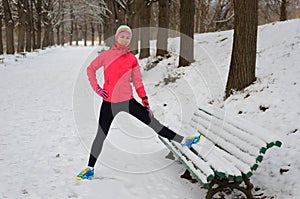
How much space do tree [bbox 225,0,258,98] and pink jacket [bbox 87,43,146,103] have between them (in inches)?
126

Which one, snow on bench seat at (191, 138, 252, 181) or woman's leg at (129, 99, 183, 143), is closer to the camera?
snow on bench seat at (191, 138, 252, 181)

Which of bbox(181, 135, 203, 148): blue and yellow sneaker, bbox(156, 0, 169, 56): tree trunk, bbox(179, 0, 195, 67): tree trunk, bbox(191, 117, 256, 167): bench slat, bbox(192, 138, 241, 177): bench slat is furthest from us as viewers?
bbox(156, 0, 169, 56): tree trunk

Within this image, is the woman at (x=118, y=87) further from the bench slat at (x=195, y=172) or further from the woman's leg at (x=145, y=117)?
the bench slat at (x=195, y=172)

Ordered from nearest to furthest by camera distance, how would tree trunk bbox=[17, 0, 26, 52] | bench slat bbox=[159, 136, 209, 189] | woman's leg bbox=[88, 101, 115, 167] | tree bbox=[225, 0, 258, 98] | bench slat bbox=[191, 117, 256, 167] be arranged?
bench slat bbox=[159, 136, 209, 189], bench slat bbox=[191, 117, 256, 167], woman's leg bbox=[88, 101, 115, 167], tree bbox=[225, 0, 258, 98], tree trunk bbox=[17, 0, 26, 52]

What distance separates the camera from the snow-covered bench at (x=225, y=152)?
3316 mm

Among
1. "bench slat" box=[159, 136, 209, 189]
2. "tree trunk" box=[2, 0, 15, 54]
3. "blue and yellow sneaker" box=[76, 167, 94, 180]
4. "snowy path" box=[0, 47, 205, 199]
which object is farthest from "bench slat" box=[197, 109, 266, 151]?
"tree trunk" box=[2, 0, 15, 54]

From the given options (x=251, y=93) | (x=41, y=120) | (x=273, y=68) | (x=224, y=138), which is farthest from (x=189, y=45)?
(x=224, y=138)

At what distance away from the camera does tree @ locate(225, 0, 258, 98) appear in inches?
253

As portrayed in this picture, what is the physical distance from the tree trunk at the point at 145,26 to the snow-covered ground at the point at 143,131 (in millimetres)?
5951

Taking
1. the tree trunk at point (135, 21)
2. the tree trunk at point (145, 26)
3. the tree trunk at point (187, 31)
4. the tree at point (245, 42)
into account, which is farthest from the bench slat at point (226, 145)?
the tree trunk at point (135, 21)

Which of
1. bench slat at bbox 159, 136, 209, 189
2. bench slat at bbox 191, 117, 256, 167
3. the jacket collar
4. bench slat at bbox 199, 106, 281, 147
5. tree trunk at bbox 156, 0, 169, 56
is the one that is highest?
tree trunk at bbox 156, 0, 169, 56

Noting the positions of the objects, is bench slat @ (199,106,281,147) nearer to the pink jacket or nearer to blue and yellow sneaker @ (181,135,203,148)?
blue and yellow sneaker @ (181,135,203,148)

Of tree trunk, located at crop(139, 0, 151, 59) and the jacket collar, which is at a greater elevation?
tree trunk, located at crop(139, 0, 151, 59)

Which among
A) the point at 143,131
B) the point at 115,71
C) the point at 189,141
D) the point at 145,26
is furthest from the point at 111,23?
the point at 189,141
